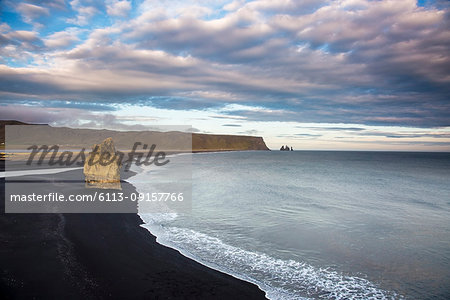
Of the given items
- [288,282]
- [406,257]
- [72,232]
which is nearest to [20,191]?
[72,232]

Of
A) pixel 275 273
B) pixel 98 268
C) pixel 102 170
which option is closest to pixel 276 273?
pixel 275 273

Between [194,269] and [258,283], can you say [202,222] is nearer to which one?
[194,269]

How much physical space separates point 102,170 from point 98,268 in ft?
45.7

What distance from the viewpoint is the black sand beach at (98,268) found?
581 centimetres

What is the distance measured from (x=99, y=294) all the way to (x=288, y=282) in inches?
177

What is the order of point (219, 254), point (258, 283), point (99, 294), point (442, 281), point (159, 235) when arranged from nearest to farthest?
point (99, 294) < point (258, 283) < point (442, 281) < point (219, 254) < point (159, 235)

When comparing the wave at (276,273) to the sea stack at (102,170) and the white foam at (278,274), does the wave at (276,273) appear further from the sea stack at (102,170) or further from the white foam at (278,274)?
the sea stack at (102,170)

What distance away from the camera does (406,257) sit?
9031mm

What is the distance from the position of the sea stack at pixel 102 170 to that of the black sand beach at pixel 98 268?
922 cm

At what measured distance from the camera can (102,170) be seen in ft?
63.8

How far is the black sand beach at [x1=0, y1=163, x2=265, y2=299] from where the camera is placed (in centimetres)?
581

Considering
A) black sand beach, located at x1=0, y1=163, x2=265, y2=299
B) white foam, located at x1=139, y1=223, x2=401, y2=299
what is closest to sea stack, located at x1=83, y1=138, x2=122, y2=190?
black sand beach, located at x1=0, y1=163, x2=265, y2=299

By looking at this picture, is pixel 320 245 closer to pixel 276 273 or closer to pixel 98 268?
pixel 276 273

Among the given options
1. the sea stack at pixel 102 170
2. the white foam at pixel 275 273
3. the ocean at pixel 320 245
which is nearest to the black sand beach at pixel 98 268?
the white foam at pixel 275 273
